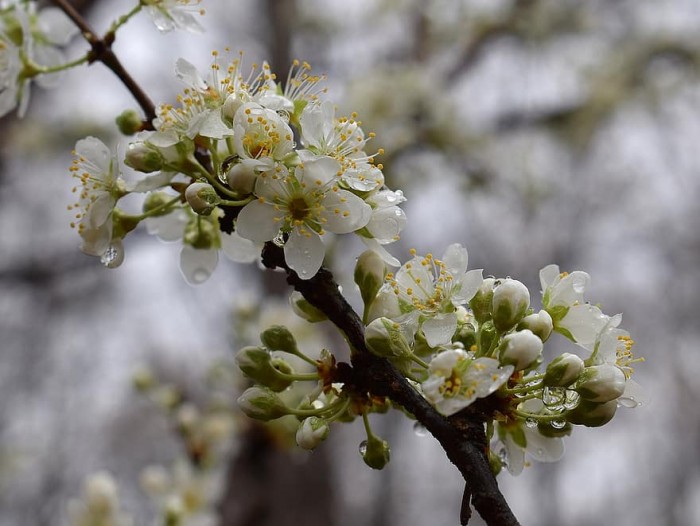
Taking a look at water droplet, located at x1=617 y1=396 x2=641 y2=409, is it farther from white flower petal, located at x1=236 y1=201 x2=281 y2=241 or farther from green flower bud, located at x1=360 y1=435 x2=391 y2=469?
white flower petal, located at x1=236 y1=201 x2=281 y2=241

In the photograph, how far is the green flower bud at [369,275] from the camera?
3.43ft

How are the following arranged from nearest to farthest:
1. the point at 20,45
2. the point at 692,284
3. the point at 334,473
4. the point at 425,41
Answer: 1. the point at 20,45
2. the point at 334,473
3. the point at 425,41
4. the point at 692,284

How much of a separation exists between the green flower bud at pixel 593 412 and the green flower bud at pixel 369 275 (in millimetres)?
333

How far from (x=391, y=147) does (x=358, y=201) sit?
298cm

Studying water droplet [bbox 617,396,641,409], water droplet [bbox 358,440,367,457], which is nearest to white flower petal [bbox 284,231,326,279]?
water droplet [bbox 358,440,367,457]

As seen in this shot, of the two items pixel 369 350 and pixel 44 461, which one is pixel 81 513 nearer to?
pixel 369 350

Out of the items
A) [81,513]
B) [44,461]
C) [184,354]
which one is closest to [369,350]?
[81,513]

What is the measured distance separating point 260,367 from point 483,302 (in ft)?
1.15

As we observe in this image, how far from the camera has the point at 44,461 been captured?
9.02 metres

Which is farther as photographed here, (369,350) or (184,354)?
(184,354)

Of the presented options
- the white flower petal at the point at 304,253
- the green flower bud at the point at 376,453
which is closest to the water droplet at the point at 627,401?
the green flower bud at the point at 376,453

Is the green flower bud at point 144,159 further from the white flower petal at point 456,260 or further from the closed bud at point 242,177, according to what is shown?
the white flower petal at point 456,260

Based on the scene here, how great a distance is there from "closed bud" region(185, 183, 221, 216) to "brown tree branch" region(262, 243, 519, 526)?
117 mm

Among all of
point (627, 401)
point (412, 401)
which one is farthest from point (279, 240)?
point (627, 401)
